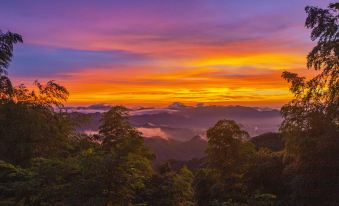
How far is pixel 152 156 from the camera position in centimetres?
3819

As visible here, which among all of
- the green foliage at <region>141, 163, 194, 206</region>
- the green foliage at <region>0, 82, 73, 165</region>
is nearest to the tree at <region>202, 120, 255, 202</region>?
the green foliage at <region>141, 163, 194, 206</region>

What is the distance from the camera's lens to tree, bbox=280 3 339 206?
1914cm

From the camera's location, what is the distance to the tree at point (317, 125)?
19.1 metres

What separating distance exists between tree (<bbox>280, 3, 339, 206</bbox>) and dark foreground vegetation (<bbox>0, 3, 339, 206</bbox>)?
5cm

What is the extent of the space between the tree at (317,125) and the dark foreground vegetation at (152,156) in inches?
1.9

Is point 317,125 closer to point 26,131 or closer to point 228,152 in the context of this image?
point 228,152

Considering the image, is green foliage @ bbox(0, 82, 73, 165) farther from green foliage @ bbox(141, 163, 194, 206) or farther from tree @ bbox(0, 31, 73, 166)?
green foliage @ bbox(141, 163, 194, 206)

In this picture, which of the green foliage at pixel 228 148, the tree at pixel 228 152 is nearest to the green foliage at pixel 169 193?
the tree at pixel 228 152

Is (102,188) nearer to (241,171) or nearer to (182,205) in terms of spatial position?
(182,205)

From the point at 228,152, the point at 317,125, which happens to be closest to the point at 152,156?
the point at 228,152

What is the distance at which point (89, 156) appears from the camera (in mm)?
14438

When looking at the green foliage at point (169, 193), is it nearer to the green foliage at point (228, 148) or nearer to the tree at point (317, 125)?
the green foliage at point (228, 148)

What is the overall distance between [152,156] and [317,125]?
65.7 feet

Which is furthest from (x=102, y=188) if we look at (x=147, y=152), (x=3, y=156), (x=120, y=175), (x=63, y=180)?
(x=147, y=152)
